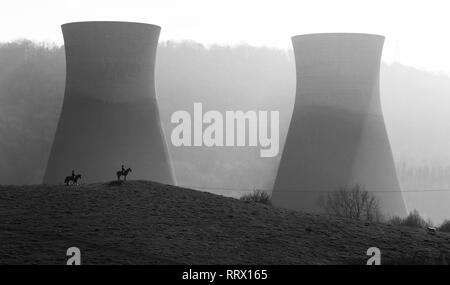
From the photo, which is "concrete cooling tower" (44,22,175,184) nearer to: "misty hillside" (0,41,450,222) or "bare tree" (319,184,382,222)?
"bare tree" (319,184,382,222)

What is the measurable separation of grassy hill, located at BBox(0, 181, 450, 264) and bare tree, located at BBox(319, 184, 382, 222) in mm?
9900

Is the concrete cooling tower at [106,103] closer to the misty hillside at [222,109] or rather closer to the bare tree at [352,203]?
the bare tree at [352,203]

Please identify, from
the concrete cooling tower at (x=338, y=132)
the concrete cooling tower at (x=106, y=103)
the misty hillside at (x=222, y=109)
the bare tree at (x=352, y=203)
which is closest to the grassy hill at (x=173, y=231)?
the concrete cooling tower at (x=106, y=103)

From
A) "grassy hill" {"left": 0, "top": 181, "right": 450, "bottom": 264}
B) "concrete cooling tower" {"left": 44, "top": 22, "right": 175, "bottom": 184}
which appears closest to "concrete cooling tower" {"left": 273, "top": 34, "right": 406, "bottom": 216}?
"concrete cooling tower" {"left": 44, "top": 22, "right": 175, "bottom": 184}

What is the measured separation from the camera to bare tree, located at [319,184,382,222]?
26.4 m

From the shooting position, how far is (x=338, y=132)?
27703mm

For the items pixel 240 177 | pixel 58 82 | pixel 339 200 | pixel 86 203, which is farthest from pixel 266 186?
pixel 86 203

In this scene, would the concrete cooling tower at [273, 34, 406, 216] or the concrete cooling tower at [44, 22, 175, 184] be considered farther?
the concrete cooling tower at [273, 34, 406, 216]

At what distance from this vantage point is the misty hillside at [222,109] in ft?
157

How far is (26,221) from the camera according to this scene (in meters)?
14.3

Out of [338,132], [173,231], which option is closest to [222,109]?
[338,132]

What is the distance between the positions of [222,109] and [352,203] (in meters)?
24.8

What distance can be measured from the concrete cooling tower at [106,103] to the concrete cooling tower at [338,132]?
4766 mm

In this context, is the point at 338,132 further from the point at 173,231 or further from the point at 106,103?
the point at 173,231
